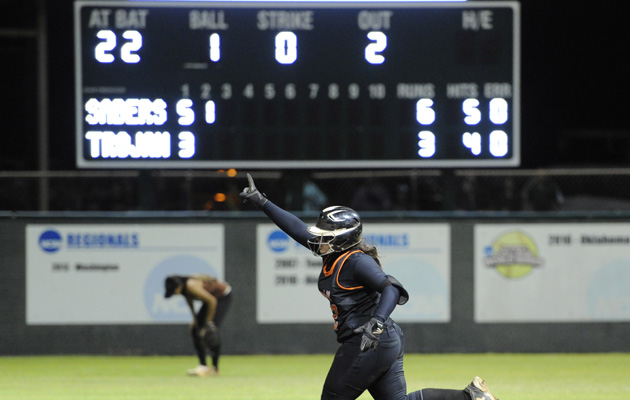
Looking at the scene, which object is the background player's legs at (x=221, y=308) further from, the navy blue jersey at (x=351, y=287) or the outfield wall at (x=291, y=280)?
the navy blue jersey at (x=351, y=287)

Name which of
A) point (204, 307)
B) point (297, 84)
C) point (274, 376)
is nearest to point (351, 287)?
point (274, 376)

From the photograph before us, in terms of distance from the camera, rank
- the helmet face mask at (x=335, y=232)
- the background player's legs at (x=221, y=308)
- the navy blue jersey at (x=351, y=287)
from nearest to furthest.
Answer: the navy blue jersey at (x=351, y=287) → the helmet face mask at (x=335, y=232) → the background player's legs at (x=221, y=308)

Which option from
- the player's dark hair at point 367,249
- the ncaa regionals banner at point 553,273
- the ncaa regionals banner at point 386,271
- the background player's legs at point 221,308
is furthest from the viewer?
the ncaa regionals banner at point 553,273

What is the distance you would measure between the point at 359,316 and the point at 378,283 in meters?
0.32

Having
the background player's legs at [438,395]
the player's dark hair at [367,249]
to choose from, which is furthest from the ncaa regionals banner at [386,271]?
the background player's legs at [438,395]

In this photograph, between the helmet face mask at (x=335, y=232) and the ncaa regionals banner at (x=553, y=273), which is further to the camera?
the ncaa regionals banner at (x=553, y=273)

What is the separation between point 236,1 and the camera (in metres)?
12.0

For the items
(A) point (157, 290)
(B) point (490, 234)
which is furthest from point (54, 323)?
(B) point (490, 234)

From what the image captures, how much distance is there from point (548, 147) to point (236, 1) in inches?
650

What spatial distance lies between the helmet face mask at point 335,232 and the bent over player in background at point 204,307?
4711 millimetres

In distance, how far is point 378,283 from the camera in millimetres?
5359

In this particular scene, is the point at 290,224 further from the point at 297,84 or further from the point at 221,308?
the point at 297,84

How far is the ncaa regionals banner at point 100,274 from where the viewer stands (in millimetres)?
11844

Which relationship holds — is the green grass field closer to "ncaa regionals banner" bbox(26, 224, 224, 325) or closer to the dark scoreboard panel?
"ncaa regionals banner" bbox(26, 224, 224, 325)
